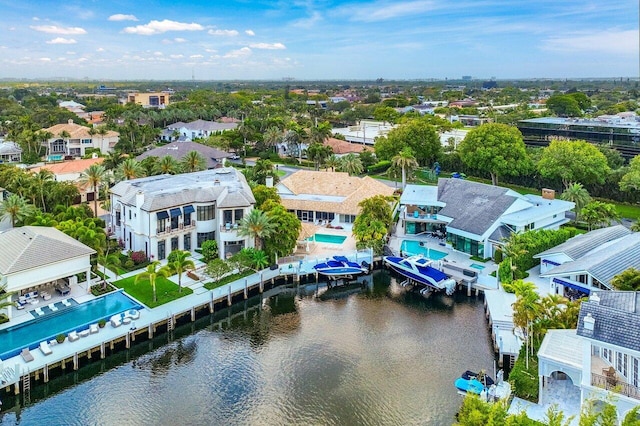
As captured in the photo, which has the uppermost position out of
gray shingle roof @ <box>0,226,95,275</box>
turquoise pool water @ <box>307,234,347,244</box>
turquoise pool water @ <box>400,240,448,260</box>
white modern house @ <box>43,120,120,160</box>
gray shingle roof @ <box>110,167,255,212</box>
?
white modern house @ <box>43,120,120,160</box>

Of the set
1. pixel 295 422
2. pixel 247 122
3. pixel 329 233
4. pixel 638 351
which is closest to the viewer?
pixel 638 351

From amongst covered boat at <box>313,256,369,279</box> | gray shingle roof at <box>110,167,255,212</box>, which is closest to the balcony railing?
covered boat at <box>313,256,369,279</box>

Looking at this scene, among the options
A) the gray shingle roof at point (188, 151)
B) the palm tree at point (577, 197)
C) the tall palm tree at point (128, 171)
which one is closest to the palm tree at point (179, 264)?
the tall palm tree at point (128, 171)

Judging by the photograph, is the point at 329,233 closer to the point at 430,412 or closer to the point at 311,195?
the point at 311,195

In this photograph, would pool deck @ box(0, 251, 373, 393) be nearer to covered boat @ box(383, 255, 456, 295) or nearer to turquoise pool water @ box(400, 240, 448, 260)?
covered boat @ box(383, 255, 456, 295)

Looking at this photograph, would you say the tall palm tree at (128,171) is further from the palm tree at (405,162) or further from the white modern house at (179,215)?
the palm tree at (405,162)

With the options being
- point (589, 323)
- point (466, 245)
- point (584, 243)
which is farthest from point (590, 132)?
point (589, 323)

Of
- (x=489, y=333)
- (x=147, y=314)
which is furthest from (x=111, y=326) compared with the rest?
(x=489, y=333)
